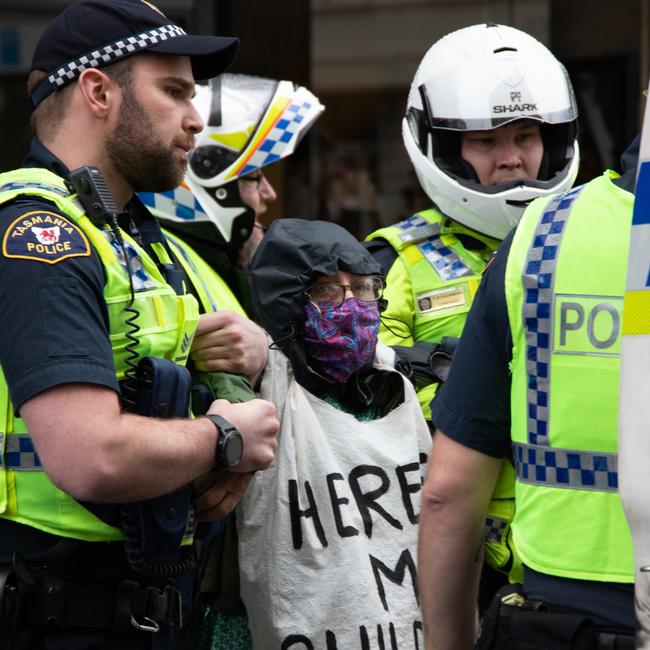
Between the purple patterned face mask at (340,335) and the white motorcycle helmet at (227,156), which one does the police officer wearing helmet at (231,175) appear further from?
the purple patterned face mask at (340,335)

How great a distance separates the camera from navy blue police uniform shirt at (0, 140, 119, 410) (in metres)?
2.35

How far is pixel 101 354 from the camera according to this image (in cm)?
240

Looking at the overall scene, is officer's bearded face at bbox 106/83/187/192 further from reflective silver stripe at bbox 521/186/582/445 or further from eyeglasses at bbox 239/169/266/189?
eyeglasses at bbox 239/169/266/189

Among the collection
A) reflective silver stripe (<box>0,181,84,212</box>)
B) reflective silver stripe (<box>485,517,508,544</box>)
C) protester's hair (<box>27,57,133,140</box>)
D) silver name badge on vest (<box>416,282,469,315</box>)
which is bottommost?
reflective silver stripe (<box>485,517,508,544</box>)

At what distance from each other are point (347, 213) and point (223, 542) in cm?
505

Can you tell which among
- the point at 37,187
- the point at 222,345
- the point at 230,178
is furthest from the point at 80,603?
the point at 230,178

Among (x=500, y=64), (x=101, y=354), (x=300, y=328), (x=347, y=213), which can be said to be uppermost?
(x=500, y=64)

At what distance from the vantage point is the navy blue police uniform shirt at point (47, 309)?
235 centimetres

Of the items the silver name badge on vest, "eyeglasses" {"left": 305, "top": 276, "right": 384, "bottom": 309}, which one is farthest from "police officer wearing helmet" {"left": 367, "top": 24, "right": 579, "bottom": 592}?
"eyeglasses" {"left": 305, "top": 276, "right": 384, "bottom": 309}

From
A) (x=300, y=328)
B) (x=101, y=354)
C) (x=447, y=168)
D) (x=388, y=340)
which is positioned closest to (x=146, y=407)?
(x=101, y=354)

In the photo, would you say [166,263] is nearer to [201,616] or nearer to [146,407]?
[146,407]

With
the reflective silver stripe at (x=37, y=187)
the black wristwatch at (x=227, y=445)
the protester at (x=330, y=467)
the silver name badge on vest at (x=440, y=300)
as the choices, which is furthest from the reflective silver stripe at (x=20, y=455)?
the silver name badge on vest at (x=440, y=300)

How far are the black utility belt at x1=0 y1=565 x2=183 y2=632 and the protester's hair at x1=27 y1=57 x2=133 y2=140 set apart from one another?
941 millimetres

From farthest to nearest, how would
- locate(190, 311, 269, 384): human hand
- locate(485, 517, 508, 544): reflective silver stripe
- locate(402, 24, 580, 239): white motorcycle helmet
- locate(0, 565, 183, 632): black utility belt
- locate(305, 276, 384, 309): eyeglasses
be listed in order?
locate(402, 24, 580, 239): white motorcycle helmet, locate(305, 276, 384, 309): eyeglasses, locate(485, 517, 508, 544): reflective silver stripe, locate(190, 311, 269, 384): human hand, locate(0, 565, 183, 632): black utility belt
